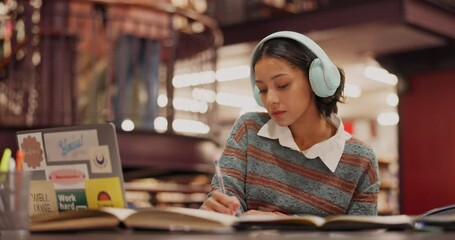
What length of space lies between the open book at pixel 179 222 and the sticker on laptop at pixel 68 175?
236 mm

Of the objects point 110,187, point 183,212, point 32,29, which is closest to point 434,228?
point 183,212

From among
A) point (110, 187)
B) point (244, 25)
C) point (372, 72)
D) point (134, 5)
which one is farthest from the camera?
point (372, 72)

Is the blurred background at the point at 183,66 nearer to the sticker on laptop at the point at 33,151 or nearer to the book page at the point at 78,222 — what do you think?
the sticker on laptop at the point at 33,151

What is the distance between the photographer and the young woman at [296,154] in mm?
2010

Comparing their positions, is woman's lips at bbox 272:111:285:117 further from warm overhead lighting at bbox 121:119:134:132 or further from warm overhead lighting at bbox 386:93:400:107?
warm overhead lighting at bbox 386:93:400:107

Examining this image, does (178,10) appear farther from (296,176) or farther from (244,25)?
(296,176)

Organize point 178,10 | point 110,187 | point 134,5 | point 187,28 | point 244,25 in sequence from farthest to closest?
point 244,25 < point 187,28 < point 178,10 < point 134,5 < point 110,187

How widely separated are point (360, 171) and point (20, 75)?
524 cm

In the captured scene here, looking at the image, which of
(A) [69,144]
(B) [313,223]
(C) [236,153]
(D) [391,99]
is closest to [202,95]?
(C) [236,153]

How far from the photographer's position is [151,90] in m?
Answer: 6.31

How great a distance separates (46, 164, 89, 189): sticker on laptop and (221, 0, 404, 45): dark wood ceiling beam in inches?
226

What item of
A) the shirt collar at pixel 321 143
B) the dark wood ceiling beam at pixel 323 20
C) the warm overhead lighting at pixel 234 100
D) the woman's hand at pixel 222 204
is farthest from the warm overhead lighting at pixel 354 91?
the woman's hand at pixel 222 204

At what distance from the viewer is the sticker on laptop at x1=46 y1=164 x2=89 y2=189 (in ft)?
5.06

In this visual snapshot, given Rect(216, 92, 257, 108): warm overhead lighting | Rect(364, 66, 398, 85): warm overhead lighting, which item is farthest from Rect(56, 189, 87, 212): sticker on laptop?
Rect(216, 92, 257, 108): warm overhead lighting
